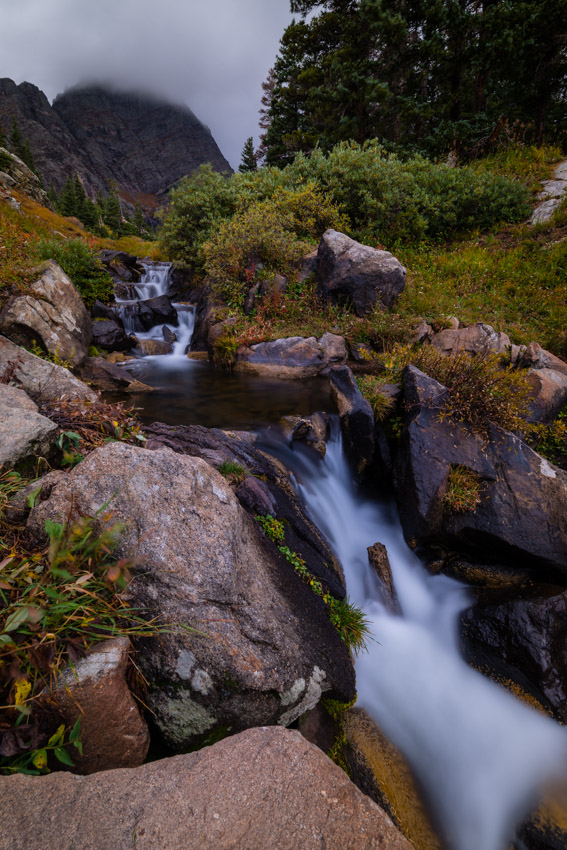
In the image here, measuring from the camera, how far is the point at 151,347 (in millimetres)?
12828

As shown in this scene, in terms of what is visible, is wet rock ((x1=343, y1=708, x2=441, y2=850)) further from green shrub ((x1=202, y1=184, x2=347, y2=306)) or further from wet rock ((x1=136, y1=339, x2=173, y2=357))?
wet rock ((x1=136, y1=339, x2=173, y2=357))

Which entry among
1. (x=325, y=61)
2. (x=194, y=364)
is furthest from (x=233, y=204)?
(x=325, y=61)

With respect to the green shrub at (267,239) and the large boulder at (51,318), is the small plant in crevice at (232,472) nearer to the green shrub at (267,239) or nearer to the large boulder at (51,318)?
the large boulder at (51,318)

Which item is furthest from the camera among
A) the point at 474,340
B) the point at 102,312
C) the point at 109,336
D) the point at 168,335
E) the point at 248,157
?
the point at 248,157

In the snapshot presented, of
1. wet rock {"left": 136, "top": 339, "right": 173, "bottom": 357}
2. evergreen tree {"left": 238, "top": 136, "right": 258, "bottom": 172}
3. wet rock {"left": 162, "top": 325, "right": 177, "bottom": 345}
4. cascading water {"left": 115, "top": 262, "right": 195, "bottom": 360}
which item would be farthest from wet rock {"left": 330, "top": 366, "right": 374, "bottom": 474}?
evergreen tree {"left": 238, "top": 136, "right": 258, "bottom": 172}

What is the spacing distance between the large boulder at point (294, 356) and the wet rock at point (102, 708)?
8408mm

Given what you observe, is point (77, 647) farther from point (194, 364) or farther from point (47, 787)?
point (194, 364)

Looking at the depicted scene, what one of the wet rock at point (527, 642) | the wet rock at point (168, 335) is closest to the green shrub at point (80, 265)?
the wet rock at point (168, 335)

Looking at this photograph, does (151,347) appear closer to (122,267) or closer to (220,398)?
(220,398)

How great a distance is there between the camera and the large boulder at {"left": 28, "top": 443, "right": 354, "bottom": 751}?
233 cm

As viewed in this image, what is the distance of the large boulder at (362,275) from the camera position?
11.0 m

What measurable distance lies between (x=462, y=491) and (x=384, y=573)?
1.63m

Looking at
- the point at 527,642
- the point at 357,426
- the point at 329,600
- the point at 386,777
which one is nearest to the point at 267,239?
the point at 357,426

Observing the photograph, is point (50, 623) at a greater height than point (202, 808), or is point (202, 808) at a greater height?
point (50, 623)
